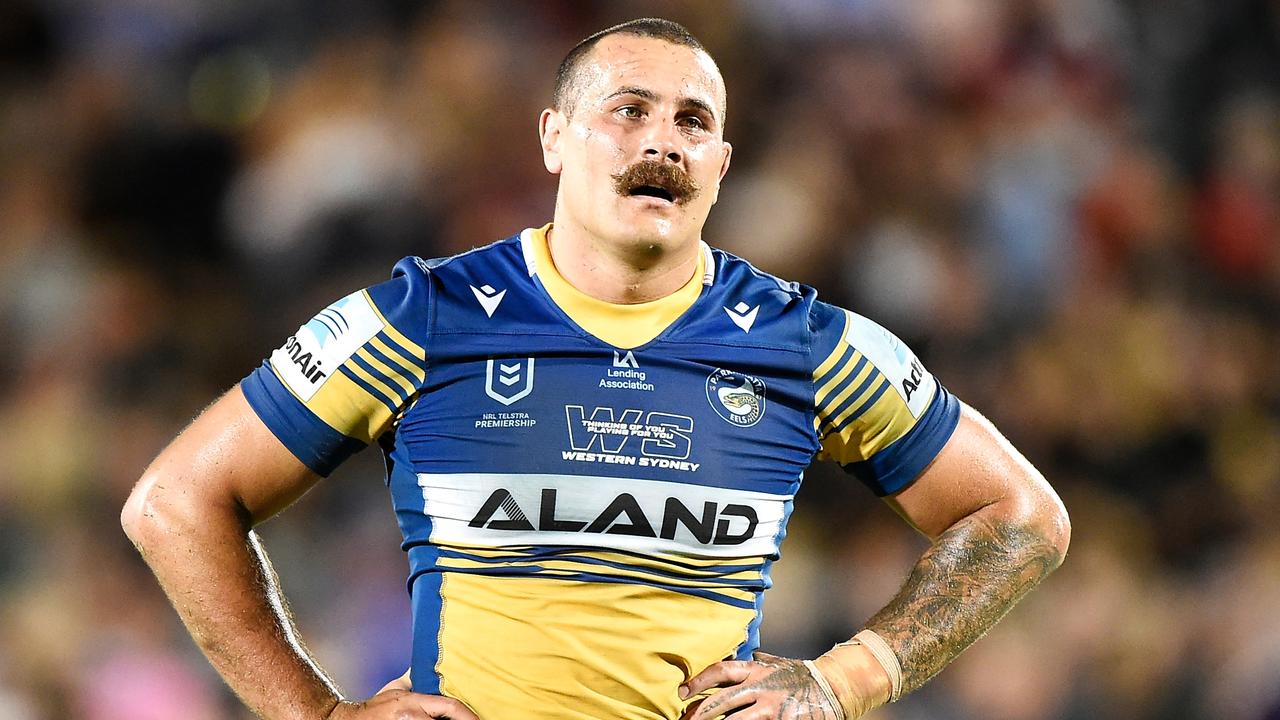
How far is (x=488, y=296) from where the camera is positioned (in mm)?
3303

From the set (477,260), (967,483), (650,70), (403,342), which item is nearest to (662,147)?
(650,70)

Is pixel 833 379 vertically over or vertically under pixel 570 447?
over

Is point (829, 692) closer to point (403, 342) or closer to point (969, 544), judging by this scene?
point (969, 544)

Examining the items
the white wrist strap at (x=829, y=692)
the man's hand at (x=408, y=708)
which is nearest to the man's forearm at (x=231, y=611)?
the man's hand at (x=408, y=708)

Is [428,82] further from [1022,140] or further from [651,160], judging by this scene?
[651,160]

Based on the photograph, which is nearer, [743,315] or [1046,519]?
[743,315]

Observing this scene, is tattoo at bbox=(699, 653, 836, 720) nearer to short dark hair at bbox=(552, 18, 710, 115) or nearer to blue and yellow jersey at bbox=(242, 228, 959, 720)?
blue and yellow jersey at bbox=(242, 228, 959, 720)

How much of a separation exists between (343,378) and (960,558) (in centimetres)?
138

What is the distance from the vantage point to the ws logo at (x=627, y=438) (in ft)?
10.3

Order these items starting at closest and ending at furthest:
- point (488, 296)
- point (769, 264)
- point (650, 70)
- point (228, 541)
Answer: point (228, 541) → point (488, 296) → point (650, 70) → point (769, 264)

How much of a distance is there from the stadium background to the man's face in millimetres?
3053

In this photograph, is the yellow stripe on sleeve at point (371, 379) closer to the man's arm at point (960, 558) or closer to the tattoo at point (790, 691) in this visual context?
the tattoo at point (790, 691)

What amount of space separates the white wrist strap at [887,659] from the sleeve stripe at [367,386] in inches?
43.2

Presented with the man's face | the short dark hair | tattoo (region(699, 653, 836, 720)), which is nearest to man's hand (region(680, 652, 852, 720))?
tattoo (region(699, 653, 836, 720))
